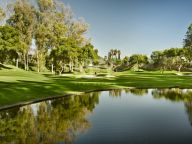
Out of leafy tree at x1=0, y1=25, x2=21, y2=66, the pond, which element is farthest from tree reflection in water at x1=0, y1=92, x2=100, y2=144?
leafy tree at x1=0, y1=25, x2=21, y2=66

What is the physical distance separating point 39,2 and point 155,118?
268 ft

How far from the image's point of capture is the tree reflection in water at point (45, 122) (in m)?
22.4

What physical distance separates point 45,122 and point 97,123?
4382 mm

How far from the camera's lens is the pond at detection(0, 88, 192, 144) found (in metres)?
22.2

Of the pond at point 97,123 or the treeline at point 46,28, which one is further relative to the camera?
the treeline at point 46,28

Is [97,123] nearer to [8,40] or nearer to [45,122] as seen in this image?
[45,122]

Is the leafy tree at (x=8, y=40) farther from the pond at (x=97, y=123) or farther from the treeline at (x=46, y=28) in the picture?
the pond at (x=97, y=123)

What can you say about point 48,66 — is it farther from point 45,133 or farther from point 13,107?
point 45,133

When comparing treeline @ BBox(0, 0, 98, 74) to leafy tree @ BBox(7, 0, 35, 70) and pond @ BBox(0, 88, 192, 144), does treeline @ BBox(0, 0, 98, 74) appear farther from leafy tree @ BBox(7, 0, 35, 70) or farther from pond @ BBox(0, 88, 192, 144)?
pond @ BBox(0, 88, 192, 144)

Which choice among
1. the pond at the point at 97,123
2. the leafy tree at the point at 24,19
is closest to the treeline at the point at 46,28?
the leafy tree at the point at 24,19

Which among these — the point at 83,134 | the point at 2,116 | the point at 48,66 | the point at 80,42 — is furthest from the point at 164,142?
the point at 48,66

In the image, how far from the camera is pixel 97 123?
27.6m

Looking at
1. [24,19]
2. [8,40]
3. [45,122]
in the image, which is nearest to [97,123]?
[45,122]

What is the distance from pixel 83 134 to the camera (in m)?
23.4
